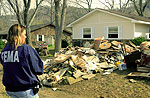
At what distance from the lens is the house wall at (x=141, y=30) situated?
17.0 meters

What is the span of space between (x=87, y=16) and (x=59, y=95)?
1575 centimetres

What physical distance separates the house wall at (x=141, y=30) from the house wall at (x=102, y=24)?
2.40 feet

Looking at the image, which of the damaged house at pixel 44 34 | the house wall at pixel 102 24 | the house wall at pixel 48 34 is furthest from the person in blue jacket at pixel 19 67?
the house wall at pixel 48 34

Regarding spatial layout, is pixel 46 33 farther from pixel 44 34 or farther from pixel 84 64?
pixel 84 64

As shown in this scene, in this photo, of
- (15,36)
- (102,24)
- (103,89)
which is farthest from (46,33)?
(15,36)

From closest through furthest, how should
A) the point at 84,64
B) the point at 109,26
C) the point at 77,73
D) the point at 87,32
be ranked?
the point at 77,73
the point at 84,64
the point at 109,26
the point at 87,32

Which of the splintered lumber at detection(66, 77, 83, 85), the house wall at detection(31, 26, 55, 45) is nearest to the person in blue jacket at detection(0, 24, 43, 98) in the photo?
the splintered lumber at detection(66, 77, 83, 85)

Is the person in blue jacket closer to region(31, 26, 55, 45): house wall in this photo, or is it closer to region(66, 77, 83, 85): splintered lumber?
region(66, 77, 83, 85): splintered lumber

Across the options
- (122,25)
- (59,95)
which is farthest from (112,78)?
(122,25)

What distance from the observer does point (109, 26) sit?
60.5 feet

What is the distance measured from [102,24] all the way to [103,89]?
1396 centimetres

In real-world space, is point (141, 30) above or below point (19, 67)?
above

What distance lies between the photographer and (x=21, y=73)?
2352mm

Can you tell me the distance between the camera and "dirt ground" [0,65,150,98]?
539 centimetres
